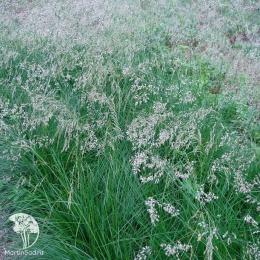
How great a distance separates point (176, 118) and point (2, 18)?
12.2ft

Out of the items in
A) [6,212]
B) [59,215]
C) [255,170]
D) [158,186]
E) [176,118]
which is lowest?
[6,212]

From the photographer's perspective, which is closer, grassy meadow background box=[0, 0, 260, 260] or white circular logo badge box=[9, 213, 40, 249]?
grassy meadow background box=[0, 0, 260, 260]

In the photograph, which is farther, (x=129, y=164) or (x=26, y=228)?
(x=129, y=164)

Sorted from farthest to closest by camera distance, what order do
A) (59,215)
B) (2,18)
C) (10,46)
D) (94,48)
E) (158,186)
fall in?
1. (2,18)
2. (10,46)
3. (94,48)
4. (158,186)
5. (59,215)

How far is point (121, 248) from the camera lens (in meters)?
1.90

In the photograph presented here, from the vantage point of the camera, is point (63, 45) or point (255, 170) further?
point (63, 45)

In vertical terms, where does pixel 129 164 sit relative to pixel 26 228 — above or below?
above

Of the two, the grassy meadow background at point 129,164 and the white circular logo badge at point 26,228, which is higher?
the grassy meadow background at point 129,164

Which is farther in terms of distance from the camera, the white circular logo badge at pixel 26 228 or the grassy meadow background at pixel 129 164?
the white circular logo badge at pixel 26 228

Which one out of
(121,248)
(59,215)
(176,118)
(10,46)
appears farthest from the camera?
(10,46)

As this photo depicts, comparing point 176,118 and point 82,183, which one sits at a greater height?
point 176,118

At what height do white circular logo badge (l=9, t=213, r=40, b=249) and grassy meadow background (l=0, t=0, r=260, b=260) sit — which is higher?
grassy meadow background (l=0, t=0, r=260, b=260)

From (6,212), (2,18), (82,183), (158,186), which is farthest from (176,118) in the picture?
(2,18)

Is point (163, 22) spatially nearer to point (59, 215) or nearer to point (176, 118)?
point (176, 118)
